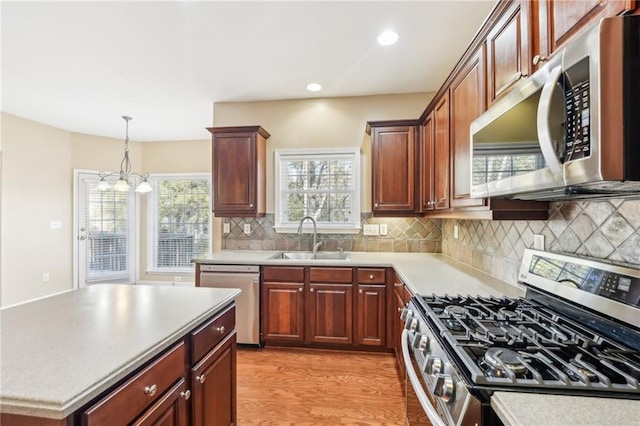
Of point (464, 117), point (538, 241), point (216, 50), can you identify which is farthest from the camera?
point (216, 50)

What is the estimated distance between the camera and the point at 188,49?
2545mm

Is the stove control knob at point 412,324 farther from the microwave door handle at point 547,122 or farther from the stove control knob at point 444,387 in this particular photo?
the microwave door handle at point 547,122

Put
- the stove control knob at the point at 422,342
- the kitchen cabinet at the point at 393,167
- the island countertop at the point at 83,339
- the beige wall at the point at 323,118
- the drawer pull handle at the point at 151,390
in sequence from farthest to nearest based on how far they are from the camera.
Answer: the beige wall at the point at 323,118, the kitchen cabinet at the point at 393,167, the stove control knob at the point at 422,342, the drawer pull handle at the point at 151,390, the island countertop at the point at 83,339

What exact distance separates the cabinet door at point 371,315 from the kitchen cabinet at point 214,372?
56.8 inches

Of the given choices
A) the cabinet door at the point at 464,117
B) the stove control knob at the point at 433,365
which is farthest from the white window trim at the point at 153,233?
the stove control knob at the point at 433,365

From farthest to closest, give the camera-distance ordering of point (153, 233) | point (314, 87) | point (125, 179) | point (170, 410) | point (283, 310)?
point (153, 233), point (125, 179), point (314, 87), point (283, 310), point (170, 410)

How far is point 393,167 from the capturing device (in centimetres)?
306

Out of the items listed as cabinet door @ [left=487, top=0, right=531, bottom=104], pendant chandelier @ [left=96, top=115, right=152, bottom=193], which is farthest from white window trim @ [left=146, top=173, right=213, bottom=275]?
cabinet door @ [left=487, top=0, right=531, bottom=104]

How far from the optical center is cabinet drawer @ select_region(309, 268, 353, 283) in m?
2.80

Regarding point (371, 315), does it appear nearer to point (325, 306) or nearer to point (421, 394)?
point (325, 306)

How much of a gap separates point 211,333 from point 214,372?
0.20 metres

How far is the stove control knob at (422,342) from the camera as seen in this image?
110 centimetres

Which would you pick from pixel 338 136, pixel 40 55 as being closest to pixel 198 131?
pixel 40 55

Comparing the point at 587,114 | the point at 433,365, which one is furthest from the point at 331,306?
the point at 587,114
